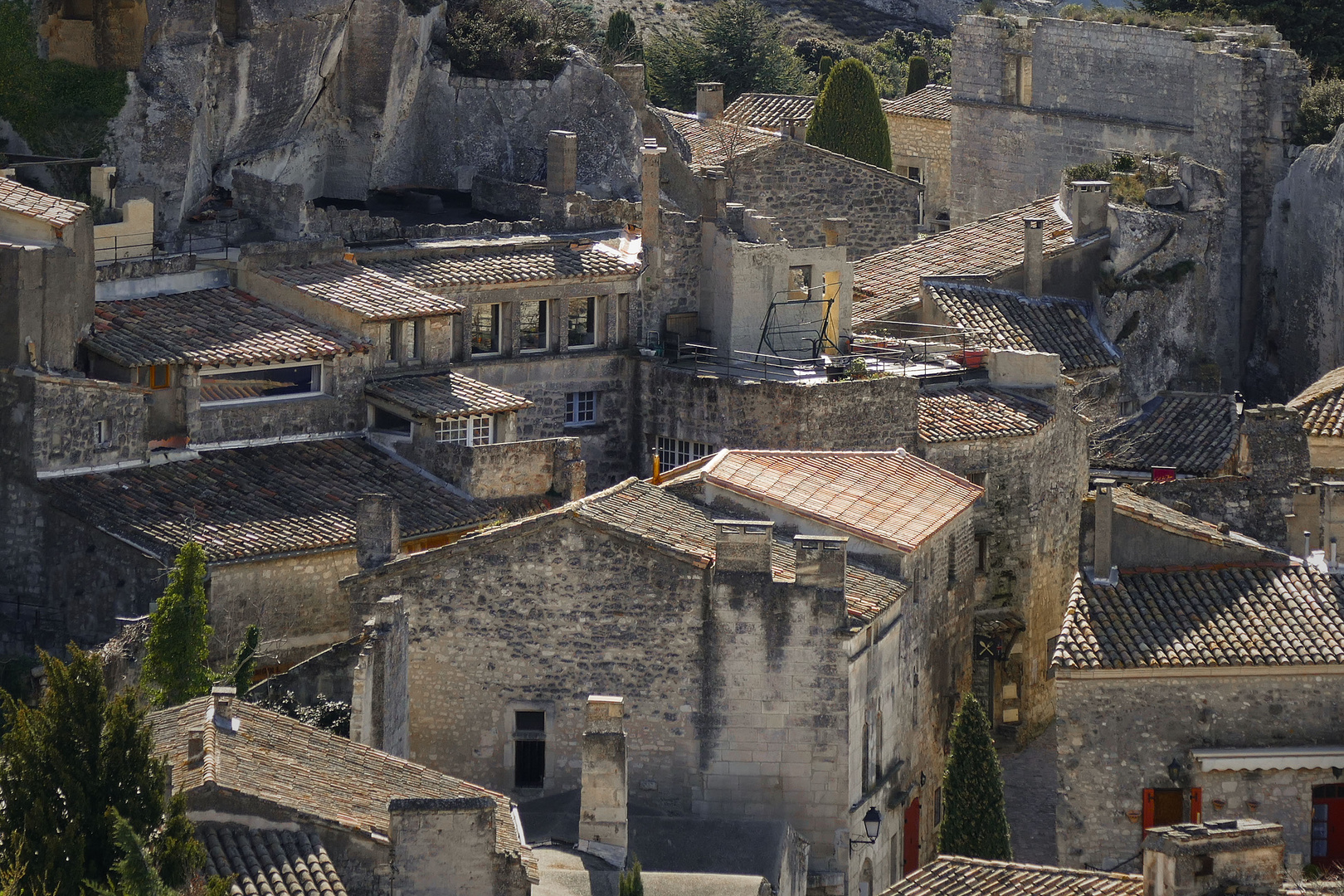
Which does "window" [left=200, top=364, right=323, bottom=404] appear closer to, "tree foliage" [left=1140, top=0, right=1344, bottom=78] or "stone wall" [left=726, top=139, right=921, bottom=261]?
"stone wall" [left=726, top=139, right=921, bottom=261]

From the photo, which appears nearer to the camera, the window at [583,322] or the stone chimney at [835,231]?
the window at [583,322]

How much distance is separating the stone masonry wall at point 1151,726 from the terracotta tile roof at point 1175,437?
1099 cm

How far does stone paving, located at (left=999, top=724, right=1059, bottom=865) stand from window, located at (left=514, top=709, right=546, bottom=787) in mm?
7229

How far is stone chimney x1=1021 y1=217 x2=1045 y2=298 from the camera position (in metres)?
62.5

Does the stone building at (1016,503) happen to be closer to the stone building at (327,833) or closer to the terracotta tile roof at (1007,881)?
the terracotta tile roof at (1007,881)

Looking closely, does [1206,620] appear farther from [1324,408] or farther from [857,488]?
[1324,408]

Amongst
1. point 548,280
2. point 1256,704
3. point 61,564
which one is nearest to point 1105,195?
point 548,280

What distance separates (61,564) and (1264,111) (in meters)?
31.1

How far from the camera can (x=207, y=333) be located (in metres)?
51.9

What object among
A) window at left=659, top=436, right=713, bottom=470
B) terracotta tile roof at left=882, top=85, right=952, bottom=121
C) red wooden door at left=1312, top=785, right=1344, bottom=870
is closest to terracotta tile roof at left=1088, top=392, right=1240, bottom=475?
window at left=659, top=436, right=713, bottom=470

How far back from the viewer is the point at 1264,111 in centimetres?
6900

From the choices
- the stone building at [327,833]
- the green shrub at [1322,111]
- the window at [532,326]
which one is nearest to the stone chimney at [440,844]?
the stone building at [327,833]

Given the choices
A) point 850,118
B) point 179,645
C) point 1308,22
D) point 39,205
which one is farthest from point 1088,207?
point 179,645

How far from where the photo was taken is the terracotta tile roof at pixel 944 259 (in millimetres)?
61781
